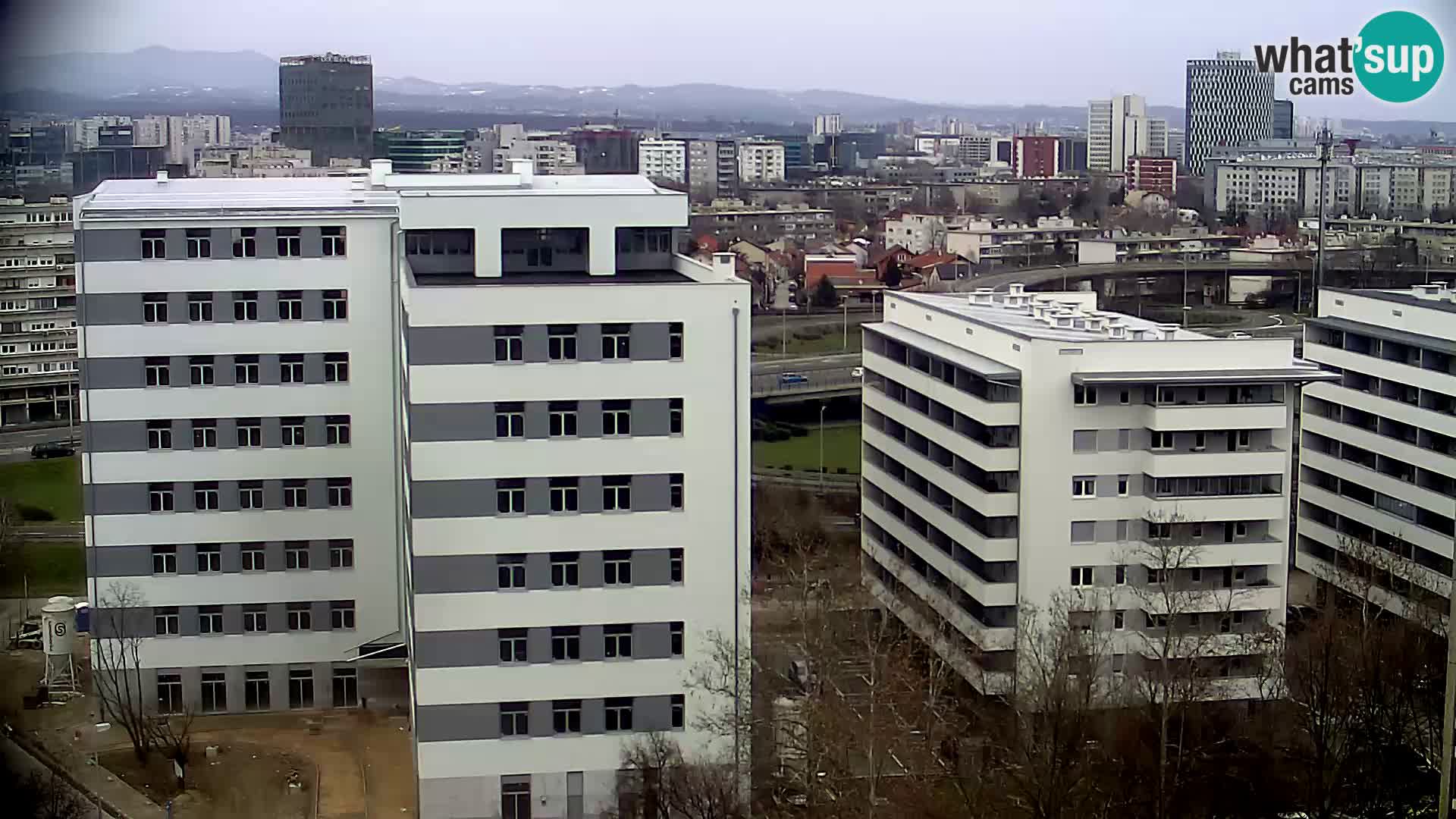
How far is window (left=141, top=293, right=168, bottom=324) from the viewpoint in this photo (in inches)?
228

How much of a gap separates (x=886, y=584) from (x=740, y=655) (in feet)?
7.16

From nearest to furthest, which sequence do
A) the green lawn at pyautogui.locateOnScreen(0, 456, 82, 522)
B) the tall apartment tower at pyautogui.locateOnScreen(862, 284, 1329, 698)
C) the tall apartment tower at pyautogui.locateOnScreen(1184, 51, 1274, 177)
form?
the tall apartment tower at pyautogui.locateOnScreen(862, 284, 1329, 698) < the green lawn at pyautogui.locateOnScreen(0, 456, 82, 522) < the tall apartment tower at pyautogui.locateOnScreen(1184, 51, 1274, 177)

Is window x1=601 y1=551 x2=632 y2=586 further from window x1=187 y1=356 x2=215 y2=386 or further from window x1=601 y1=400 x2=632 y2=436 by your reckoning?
window x1=187 y1=356 x2=215 y2=386

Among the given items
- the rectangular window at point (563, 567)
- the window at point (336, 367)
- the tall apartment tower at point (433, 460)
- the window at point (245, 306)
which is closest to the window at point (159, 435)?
the tall apartment tower at point (433, 460)

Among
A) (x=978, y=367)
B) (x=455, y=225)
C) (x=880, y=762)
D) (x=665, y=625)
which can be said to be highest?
(x=455, y=225)

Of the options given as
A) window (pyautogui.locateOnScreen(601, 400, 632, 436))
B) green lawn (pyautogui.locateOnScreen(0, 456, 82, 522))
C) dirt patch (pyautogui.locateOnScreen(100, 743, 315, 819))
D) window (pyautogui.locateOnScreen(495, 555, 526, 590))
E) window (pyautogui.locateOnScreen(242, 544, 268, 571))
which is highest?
window (pyautogui.locateOnScreen(601, 400, 632, 436))

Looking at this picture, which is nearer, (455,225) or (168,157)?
(455,225)

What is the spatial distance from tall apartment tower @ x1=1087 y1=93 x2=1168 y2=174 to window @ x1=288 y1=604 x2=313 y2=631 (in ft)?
97.6

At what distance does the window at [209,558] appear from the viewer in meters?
5.86

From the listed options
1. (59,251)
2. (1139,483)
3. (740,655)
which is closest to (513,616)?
(740,655)

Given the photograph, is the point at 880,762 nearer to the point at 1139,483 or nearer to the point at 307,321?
the point at 1139,483

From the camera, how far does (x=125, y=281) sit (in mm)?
5781

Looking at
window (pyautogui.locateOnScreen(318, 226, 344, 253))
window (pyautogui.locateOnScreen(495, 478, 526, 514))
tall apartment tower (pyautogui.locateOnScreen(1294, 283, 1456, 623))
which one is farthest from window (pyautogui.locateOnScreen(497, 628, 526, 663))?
tall apartment tower (pyautogui.locateOnScreen(1294, 283, 1456, 623))

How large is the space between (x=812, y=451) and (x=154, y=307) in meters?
5.81
